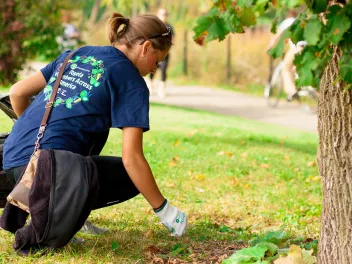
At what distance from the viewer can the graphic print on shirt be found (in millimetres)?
3977

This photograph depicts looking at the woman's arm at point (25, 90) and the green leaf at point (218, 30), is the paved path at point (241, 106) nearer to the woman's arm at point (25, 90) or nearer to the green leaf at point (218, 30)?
the woman's arm at point (25, 90)

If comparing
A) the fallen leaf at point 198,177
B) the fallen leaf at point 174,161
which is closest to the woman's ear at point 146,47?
the fallen leaf at point 198,177

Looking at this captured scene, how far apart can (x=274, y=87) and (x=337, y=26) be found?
16.0 m

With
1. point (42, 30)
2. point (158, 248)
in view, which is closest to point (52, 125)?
point (158, 248)

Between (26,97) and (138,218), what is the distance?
4.25 ft

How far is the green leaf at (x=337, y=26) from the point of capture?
9.48 feet

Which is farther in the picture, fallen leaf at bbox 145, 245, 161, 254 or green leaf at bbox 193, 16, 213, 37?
fallen leaf at bbox 145, 245, 161, 254

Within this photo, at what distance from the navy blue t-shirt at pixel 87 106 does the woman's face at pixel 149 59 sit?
9 cm

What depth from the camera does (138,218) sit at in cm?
522

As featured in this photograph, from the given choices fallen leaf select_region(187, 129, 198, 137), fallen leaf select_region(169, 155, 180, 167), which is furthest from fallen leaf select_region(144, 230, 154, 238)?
fallen leaf select_region(187, 129, 198, 137)

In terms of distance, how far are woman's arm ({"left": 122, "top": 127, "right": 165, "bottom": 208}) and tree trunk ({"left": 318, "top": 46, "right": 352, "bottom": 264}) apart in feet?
2.93

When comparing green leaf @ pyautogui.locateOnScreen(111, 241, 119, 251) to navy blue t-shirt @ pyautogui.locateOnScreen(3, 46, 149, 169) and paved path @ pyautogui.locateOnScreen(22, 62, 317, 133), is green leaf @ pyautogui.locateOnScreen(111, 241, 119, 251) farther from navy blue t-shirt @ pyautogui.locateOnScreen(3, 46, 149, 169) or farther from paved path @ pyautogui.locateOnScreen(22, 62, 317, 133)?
paved path @ pyautogui.locateOnScreen(22, 62, 317, 133)

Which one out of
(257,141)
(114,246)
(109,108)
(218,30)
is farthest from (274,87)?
(218,30)

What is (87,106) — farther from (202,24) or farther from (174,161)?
(174,161)
